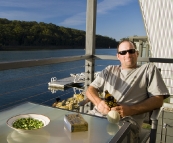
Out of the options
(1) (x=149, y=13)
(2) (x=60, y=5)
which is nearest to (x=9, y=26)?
(1) (x=149, y=13)

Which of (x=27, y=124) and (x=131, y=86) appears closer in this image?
(x=27, y=124)

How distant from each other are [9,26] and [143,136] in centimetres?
1021

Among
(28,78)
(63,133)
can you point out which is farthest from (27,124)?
(28,78)

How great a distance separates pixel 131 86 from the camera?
1.63 metres

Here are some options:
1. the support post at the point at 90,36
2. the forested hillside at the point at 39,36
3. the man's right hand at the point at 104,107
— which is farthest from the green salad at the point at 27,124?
the forested hillside at the point at 39,36

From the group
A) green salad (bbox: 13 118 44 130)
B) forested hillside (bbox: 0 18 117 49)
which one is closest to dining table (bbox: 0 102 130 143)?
green salad (bbox: 13 118 44 130)

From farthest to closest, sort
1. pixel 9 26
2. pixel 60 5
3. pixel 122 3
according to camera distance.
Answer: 1. pixel 60 5
2. pixel 122 3
3. pixel 9 26

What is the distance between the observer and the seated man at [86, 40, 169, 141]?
150 centimetres

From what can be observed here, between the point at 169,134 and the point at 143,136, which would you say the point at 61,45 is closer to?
the point at 169,134

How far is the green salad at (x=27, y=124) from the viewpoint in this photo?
1002mm

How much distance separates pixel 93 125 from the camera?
3.80 feet

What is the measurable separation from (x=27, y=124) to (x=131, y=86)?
89 cm

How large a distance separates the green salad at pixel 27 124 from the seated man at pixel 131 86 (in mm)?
519

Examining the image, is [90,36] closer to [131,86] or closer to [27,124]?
[131,86]
